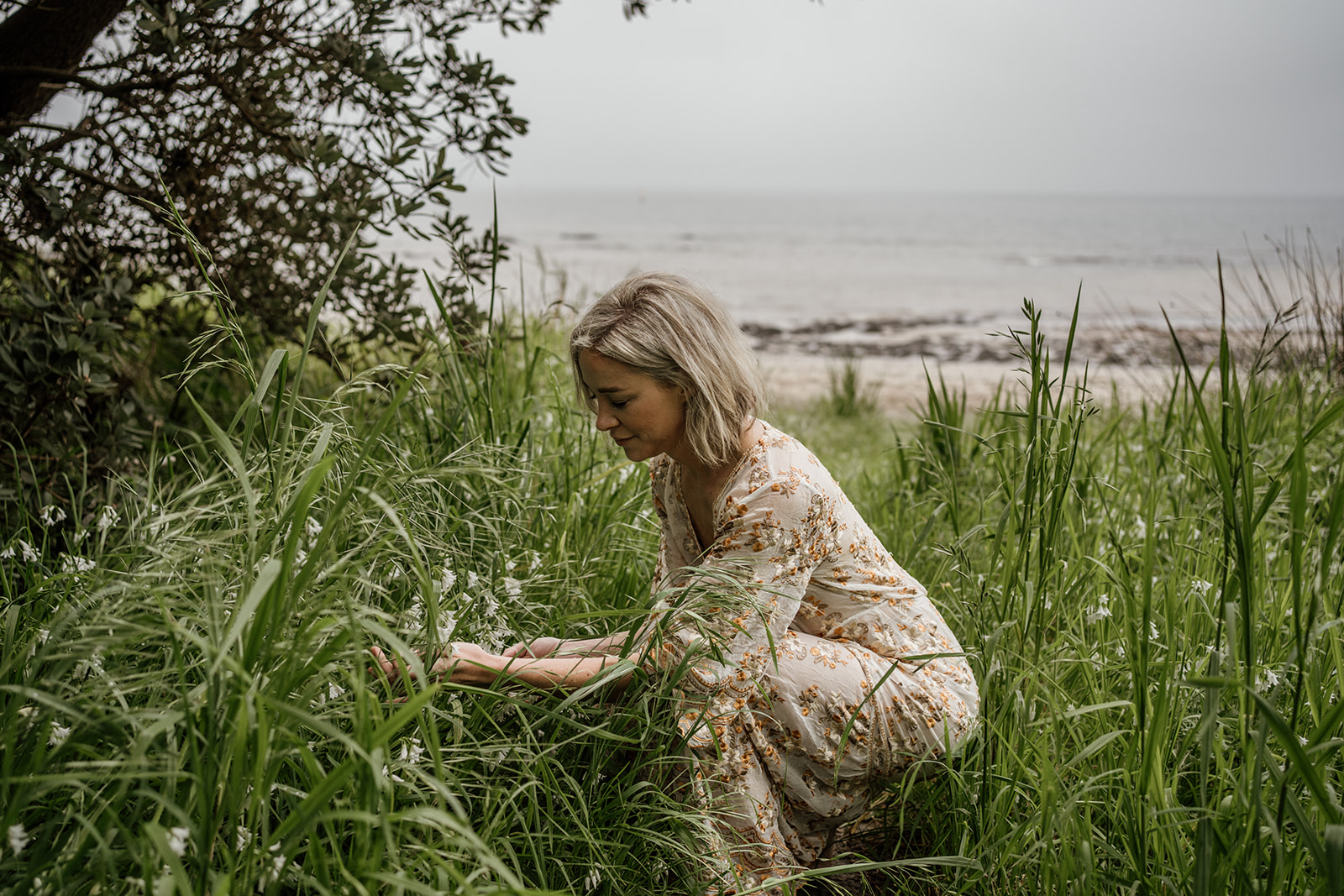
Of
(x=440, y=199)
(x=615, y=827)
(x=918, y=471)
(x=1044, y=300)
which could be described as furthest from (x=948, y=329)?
(x=615, y=827)

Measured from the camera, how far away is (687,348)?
202 centimetres

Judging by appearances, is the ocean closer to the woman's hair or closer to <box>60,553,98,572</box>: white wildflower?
the woman's hair

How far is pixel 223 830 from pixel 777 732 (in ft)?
3.57

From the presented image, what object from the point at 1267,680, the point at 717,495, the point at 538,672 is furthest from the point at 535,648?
the point at 1267,680

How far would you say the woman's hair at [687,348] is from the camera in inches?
78.9

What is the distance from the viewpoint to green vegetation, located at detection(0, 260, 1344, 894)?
1.16m

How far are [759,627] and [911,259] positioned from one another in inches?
1435

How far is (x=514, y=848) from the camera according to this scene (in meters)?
1.71

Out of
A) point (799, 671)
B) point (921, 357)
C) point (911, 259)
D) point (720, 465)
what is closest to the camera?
point (799, 671)

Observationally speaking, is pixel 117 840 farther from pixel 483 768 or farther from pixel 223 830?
pixel 483 768

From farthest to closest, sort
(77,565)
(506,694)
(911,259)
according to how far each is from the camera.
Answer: (911,259)
(77,565)
(506,694)

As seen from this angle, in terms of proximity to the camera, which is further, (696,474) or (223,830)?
(696,474)

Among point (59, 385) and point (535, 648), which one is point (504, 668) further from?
point (59, 385)

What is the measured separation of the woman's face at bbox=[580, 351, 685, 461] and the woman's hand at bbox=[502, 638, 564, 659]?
0.45 meters
